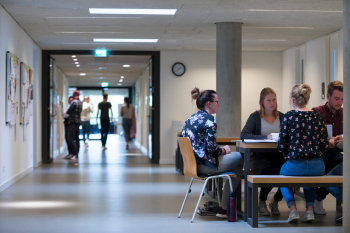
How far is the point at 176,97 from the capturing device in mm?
10938

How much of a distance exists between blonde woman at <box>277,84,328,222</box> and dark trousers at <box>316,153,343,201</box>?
2.18 feet

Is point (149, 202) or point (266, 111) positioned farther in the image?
point (149, 202)

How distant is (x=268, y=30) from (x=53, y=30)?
3750 millimetres

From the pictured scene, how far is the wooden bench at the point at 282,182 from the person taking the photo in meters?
4.14

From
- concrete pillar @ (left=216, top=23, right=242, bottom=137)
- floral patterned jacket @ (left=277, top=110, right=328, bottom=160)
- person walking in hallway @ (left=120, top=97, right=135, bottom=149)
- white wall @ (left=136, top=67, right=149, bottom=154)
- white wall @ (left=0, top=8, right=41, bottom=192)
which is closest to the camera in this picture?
floral patterned jacket @ (left=277, top=110, right=328, bottom=160)

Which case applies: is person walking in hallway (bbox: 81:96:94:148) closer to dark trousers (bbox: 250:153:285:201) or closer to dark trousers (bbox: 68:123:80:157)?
dark trousers (bbox: 68:123:80:157)

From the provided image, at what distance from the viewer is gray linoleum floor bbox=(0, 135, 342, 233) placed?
427 cm

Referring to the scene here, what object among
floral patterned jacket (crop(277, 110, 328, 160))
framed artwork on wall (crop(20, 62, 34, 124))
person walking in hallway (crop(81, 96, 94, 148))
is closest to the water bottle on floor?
floral patterned jacket (crop(277, 110, 328, 160))

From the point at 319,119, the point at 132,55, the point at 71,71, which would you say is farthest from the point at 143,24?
the point at 71,71

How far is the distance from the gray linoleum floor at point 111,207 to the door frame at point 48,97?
2.04m

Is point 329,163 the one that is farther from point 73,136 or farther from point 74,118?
point 73,136

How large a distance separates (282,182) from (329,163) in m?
1.11

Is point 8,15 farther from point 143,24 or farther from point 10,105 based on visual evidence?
point 143,24

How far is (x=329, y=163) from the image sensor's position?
501 cm
